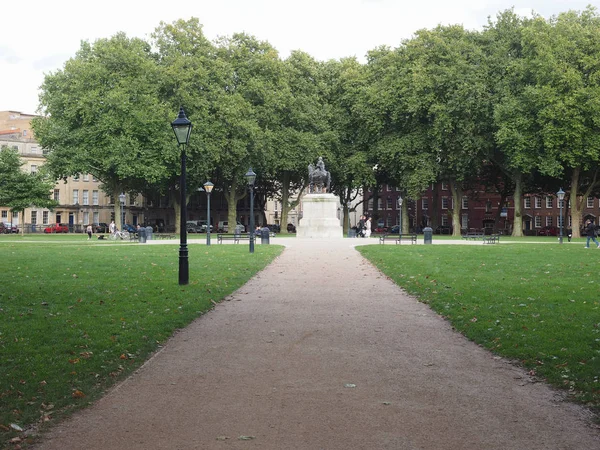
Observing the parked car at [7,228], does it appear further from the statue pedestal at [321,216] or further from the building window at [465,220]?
the building window at [465,220]

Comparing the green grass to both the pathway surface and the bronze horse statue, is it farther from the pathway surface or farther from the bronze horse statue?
the bronze horse statue

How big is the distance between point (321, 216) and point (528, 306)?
3508 cm

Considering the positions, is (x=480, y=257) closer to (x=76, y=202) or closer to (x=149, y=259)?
(x=149, y=259)

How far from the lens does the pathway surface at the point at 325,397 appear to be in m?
5.37

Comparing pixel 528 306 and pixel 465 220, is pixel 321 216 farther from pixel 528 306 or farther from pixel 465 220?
pixel 465 220

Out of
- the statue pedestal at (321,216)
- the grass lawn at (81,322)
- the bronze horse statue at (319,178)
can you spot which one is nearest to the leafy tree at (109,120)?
the bronze horse statue at (319,178)

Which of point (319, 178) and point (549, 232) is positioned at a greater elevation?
point (319, 178)

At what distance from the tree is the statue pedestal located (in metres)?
25.5

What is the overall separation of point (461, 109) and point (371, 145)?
9.63 m

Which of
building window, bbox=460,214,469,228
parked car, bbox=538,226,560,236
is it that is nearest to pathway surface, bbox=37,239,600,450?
parked car, bbox=538,226,560,236

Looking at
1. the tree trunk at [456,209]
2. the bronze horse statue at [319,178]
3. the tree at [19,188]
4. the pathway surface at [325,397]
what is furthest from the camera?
the tree at [19,188]

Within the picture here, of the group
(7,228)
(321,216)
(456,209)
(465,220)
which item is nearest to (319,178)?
(321,216)

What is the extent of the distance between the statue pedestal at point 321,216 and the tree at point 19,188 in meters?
25.5

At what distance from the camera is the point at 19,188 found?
192 feet
